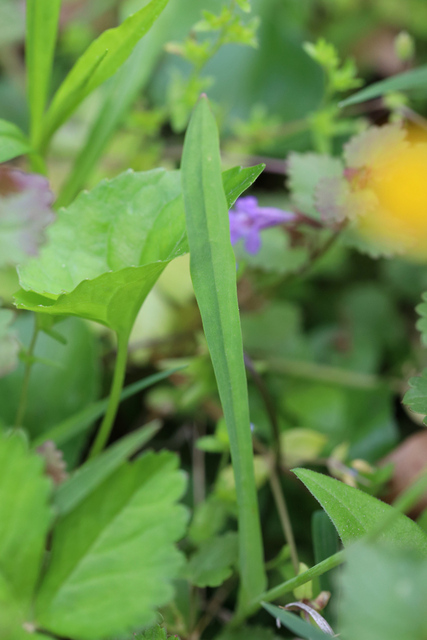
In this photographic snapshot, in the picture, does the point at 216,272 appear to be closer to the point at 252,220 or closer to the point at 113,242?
the point at 113,242

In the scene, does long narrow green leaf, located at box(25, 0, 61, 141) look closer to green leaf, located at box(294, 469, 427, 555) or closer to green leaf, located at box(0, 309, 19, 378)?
green leaf, located at box(0, 309, 19, 378)

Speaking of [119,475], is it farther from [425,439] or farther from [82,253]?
[425,439]

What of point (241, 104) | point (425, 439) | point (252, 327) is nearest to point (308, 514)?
point (425, 439)

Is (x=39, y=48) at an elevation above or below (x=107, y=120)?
above

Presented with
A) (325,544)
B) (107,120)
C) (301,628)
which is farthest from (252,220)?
(301,628)

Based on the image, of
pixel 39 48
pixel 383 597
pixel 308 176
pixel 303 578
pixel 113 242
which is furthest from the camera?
pixel 308 176

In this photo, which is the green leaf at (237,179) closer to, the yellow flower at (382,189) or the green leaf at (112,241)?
the green leaf at (112,241)
